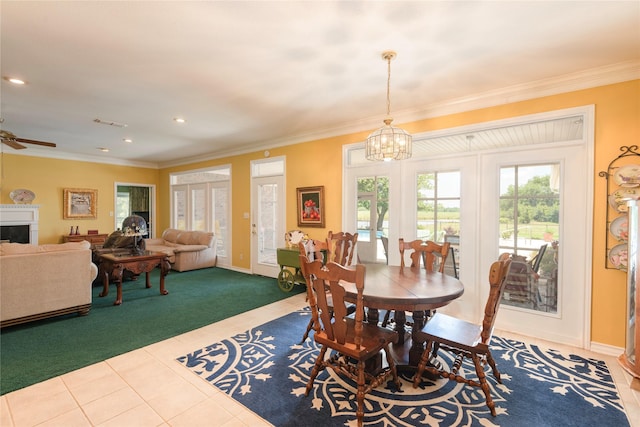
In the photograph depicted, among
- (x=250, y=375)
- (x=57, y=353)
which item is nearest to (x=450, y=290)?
(x=250, y=375)

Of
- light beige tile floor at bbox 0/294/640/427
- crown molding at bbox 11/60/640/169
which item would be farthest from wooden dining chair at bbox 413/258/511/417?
crown molding at bbox 11/60/640/169

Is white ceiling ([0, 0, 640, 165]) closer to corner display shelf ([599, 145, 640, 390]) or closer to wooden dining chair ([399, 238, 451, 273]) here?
corner display shelf ([599, 145, 640, 390])

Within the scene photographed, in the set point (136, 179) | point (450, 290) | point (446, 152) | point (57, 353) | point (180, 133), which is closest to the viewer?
point (450, 290)

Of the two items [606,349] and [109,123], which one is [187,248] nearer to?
[109,123]

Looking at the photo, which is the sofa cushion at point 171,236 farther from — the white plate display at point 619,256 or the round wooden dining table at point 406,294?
the white plate display at point 619,256

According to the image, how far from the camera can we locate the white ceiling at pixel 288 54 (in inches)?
74.5

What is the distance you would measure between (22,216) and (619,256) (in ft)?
30.2

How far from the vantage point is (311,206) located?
481 centimetres

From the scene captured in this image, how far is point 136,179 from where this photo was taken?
7.72m

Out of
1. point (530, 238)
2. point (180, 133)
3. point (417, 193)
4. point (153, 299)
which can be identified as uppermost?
point (180, 133)

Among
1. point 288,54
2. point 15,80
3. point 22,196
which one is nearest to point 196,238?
point 22,196

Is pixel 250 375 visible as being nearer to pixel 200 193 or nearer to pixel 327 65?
pixel 327 65

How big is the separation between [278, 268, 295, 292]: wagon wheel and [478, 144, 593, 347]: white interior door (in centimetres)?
282

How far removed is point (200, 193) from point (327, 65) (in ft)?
17.5
